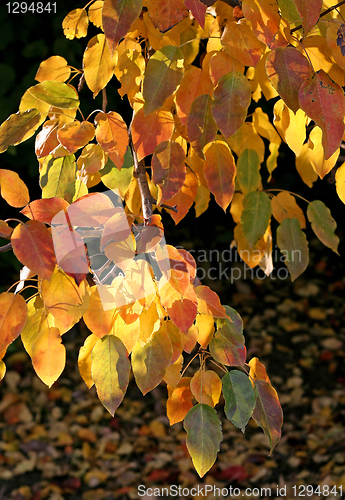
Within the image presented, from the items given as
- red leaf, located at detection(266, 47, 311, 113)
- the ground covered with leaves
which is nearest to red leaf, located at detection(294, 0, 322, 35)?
red leaf, located at detection(266, 47, 311, 113)

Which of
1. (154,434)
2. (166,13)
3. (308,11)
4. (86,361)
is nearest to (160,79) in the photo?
(166,13)

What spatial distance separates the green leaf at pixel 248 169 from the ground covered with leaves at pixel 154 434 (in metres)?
1.17

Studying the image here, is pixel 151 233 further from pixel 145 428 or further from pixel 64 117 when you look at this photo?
pixel 145 428

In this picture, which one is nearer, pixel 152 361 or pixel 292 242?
pixel 152 361

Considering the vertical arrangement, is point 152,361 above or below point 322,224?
above

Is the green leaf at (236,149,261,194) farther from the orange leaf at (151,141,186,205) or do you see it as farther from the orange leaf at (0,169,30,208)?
the orange leaf at (0,169,30,208)

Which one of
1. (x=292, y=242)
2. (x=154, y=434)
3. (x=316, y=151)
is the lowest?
(x=154, y=434)

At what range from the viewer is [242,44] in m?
0.53

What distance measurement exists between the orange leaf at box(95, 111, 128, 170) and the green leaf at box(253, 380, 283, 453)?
Result: 14.2 inches

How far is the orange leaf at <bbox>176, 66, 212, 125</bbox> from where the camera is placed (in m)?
0.62

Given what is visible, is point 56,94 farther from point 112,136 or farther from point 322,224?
point 322,224

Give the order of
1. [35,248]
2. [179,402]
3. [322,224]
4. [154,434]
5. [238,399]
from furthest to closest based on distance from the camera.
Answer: [154,434] < [322,224] < [179,402] < [238,399] < [35,248]

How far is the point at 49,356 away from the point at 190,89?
1.33 ft

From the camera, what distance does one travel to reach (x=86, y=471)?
5.31 ft
